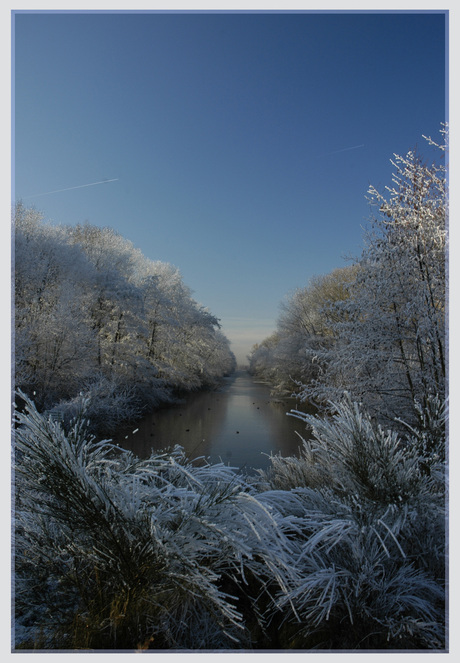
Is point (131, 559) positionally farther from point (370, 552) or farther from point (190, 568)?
point (370, 552)

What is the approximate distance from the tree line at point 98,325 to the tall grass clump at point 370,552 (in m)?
5.82

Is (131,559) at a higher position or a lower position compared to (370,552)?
higher

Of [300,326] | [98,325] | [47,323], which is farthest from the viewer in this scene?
[300,326]

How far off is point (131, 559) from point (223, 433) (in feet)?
31.7

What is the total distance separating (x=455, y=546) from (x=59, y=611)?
1.96 metres

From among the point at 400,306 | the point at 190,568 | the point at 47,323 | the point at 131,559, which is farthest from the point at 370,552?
the point at 47,323

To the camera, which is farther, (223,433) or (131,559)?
(223,433)

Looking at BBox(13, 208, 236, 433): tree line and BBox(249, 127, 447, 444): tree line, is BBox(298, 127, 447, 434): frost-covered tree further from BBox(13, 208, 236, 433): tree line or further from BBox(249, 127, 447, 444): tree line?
BBox(13, 208, 236, 433): tree line

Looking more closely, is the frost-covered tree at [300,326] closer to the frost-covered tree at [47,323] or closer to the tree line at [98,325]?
the tree line at [98,325]

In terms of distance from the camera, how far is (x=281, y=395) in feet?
69.8

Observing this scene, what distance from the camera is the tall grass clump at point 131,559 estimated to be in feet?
4.85

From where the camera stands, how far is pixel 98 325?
15.5 m

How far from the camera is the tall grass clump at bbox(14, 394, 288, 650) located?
1.48 metres

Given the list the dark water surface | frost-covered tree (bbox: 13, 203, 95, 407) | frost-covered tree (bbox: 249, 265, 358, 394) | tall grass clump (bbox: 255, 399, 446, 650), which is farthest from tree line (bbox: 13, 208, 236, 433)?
tall grass clump (bbox: 255, 399, 446, 650)
